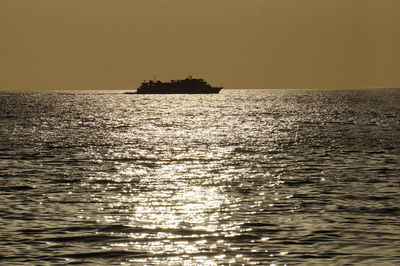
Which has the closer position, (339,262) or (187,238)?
(339,262)

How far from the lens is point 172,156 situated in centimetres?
5978

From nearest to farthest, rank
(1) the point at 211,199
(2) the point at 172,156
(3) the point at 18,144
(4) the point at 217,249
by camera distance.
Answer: (4) the point at 217,249, (1) the point at 211,199, (2) the point at 172,156, (3) the point at 18,144

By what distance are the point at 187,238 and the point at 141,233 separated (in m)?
1.93

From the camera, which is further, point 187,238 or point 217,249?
point 187,238

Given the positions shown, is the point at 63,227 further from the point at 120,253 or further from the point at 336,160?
the point at 336,160

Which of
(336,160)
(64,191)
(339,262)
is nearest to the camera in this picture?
(339,262)

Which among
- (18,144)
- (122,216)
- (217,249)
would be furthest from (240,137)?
(217,249)

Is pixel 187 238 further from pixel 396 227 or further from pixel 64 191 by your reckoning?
pixel 64 191

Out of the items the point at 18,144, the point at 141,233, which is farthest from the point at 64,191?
the point at 18,144

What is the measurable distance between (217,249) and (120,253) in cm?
309

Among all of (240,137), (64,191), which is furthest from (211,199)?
(240,137)

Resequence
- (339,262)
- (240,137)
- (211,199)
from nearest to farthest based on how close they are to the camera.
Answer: (339,262) < (211,199) < (240,137)

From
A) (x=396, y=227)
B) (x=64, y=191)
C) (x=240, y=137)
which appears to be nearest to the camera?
(x=396, y=227)

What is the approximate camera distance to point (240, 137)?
86.8m
